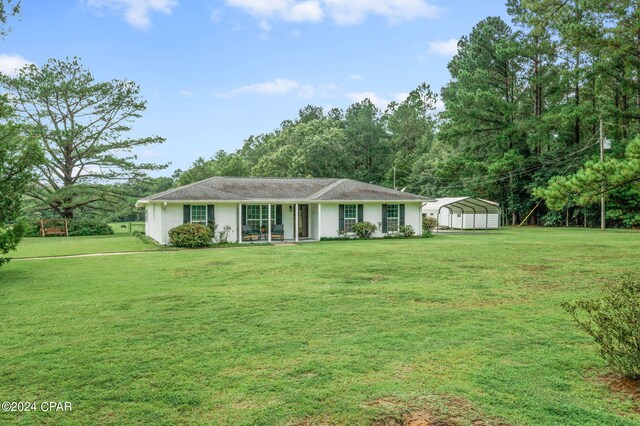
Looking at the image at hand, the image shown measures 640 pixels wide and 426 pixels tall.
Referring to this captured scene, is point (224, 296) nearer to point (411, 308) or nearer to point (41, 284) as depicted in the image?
point (411, 308)

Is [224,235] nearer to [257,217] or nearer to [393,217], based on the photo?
[257,217]

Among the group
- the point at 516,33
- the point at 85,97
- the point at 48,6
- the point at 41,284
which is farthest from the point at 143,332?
the point at 516,33

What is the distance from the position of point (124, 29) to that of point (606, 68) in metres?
25.6

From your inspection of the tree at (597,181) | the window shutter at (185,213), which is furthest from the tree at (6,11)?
the window shutter at (185,213)

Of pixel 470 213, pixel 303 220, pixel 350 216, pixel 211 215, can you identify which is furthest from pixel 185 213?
pixel 470 213

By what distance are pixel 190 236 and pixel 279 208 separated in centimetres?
566

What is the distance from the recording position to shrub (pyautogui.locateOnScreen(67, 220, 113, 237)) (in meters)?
30.5

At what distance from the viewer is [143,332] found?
240 inches

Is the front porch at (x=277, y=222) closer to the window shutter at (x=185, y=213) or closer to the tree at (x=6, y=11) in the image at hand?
the window shutter at (x=185, y=213)

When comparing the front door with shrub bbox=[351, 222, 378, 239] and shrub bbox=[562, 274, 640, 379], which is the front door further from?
shrub bbox=[562, 274, 640, 379]

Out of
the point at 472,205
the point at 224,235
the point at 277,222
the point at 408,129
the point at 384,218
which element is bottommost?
the point at 224,235

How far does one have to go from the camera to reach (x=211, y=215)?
20.5m

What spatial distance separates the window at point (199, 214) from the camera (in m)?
20.2

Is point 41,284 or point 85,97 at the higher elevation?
point 85,97
